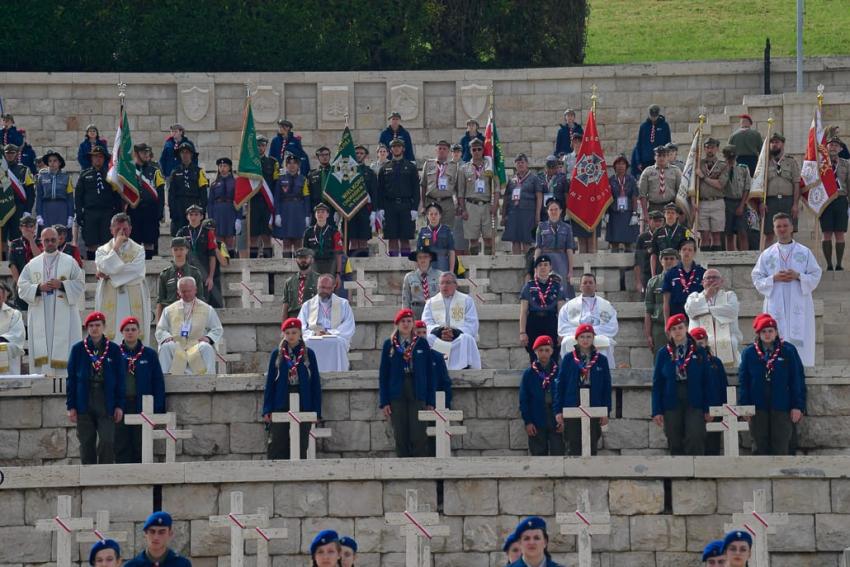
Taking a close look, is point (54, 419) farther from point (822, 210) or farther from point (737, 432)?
point (822, 210)

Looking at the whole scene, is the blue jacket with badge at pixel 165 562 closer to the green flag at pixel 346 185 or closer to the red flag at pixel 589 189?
the green flag at pixel 346 185

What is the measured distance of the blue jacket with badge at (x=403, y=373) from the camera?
19625 mm

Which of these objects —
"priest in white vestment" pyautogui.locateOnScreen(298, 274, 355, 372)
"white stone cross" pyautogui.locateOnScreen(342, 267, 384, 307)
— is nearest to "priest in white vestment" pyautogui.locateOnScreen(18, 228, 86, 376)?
"priest in white vestment" pyautogui.locateOnScreen(298, 274, 355, 372)

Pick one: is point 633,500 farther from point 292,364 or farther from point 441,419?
point 292,364

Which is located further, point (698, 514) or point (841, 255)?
point (841, 255)

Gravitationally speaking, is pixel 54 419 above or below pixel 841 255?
below

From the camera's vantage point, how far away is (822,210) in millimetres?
26250

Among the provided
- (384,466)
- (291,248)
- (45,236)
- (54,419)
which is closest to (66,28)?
(291,248)

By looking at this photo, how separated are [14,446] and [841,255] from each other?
10.6 m

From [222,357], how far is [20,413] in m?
2.49

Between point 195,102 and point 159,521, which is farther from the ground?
point 195,102

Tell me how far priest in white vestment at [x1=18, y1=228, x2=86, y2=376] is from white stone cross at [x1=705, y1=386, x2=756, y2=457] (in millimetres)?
6634

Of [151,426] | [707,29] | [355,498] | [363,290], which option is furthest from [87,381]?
[707,29]

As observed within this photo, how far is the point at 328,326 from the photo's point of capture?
71.7 feet
